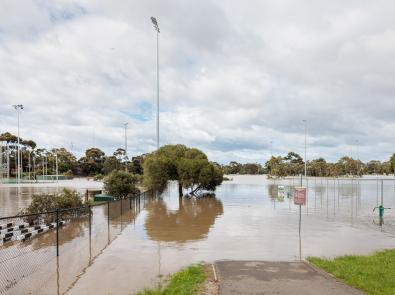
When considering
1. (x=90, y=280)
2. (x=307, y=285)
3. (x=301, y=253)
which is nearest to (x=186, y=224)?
(x=301, y=253)

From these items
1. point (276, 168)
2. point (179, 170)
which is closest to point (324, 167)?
point (276, 168)

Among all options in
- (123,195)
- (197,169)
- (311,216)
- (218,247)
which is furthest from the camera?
(197,169)

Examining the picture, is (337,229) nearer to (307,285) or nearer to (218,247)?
(218,247)

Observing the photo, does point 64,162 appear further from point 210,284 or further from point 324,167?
point 210,284

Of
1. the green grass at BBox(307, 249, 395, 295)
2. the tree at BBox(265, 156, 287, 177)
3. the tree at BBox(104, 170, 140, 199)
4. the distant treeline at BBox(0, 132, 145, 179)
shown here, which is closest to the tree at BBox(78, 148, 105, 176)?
the distant treeline at BBox(0, 132, 145, 179)

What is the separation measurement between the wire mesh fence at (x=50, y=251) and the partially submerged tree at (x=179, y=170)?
980 inches

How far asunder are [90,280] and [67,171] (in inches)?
6072

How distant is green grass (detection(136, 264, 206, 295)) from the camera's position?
866 centimetres

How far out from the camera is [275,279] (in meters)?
9.43

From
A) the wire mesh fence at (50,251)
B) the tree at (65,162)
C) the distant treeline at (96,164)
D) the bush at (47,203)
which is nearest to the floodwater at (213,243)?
the wire mesh fence at (50,251)

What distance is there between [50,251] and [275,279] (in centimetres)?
823

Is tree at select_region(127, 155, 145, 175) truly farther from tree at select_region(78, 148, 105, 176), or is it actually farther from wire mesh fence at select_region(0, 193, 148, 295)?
wire mesh fence at select_region(0, 193, 148, 295)

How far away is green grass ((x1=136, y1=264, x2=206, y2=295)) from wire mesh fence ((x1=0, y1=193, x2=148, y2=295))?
2.30 metres

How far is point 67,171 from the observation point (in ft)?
518
